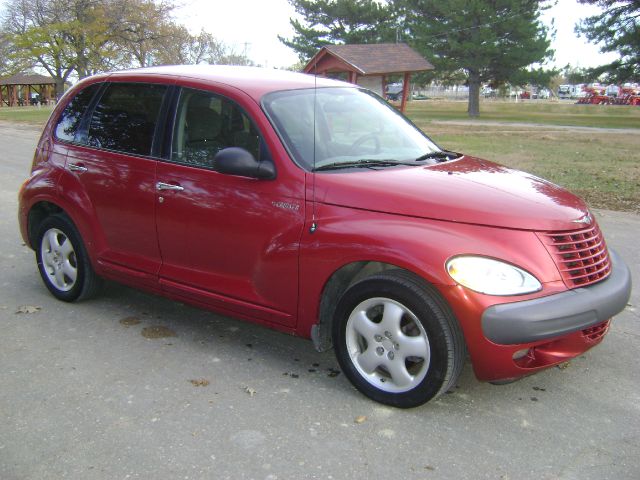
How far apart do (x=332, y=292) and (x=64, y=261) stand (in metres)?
2.46

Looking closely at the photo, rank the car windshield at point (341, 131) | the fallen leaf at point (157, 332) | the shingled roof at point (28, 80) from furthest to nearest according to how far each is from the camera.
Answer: the shingled roof at point (28, 80), the fallen leaf at point (157, 332), the car windshield at point (341, 131)

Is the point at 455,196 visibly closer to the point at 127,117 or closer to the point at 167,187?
the point at 167,187

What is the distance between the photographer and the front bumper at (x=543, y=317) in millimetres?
3080

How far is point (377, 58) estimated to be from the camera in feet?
102

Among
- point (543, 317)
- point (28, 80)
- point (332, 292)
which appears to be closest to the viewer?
point (543, 317)

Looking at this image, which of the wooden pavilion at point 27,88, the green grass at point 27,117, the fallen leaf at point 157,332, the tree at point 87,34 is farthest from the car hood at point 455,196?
the wooden pavilion at point 27,88

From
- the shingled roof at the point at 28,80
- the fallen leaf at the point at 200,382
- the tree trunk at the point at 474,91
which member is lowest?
the fallen leaf at the point at 200,382

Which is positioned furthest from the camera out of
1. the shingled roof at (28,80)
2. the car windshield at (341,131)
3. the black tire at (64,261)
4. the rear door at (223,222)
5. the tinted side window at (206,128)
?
the shingled roof at (28,80)

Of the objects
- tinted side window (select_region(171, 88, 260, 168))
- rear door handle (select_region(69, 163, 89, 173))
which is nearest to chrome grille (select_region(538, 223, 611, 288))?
tinted side window (select_region(171, 88, 260, 168))

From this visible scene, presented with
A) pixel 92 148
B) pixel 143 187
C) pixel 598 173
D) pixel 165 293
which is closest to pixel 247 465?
pixel 165 293

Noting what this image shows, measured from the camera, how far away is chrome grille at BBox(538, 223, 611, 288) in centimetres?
328

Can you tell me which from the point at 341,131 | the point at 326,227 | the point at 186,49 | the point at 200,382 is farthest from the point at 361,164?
the point at 186,49

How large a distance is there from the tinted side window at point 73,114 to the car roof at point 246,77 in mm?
249

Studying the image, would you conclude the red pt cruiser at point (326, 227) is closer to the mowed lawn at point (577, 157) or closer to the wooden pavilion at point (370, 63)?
the mowed lawn at point (577, 157)
